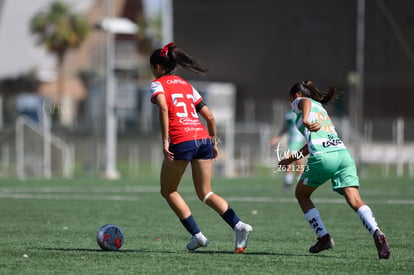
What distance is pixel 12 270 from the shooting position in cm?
884

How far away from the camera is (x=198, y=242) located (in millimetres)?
10336

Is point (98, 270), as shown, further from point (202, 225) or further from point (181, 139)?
point (202, 225)

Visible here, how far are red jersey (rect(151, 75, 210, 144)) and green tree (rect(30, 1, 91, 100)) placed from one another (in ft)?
198

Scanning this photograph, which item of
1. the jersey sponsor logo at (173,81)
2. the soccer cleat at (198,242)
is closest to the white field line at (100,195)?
the soccer cleat at (198,242)

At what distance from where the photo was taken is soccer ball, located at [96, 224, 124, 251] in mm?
10414

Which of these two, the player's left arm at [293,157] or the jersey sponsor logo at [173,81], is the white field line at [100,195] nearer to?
the player's left arm at [293,157]

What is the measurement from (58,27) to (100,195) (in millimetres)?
50211

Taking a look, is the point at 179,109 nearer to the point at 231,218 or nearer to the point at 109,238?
the point at 231,218

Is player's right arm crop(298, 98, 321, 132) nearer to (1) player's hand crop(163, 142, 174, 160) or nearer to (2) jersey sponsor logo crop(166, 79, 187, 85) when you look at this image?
(2) jersey sponsor logo crop(166, 79, 187, 85)

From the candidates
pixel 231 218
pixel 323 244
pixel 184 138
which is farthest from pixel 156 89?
pixel 323 244

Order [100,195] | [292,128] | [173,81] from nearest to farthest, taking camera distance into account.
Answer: [173,81]
[100,195]
[292,128]

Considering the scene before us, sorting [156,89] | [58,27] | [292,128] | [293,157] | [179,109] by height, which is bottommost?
[292,128]

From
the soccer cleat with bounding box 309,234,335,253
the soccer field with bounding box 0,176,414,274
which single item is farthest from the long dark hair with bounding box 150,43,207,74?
the soccer cleat with bounding box 309,234,335,253

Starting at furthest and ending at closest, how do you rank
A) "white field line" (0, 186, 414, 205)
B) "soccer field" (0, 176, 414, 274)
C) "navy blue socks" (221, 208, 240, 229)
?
"white field line" (0, 186, 414, 205) < "navy blue socks" (221, 208, 240, 229) < "soccer field" (0, 176, 414, 274)
